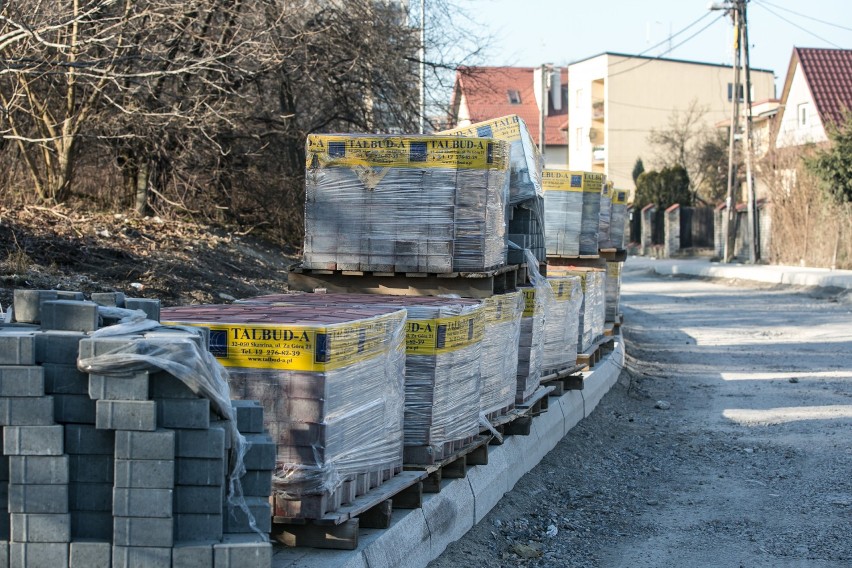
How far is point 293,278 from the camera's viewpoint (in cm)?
848

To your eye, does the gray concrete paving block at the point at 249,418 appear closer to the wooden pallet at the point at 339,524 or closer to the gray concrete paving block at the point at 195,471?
the gray concrete paving block at the point at 195,471

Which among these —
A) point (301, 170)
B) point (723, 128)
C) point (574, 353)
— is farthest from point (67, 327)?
point (723, 128)

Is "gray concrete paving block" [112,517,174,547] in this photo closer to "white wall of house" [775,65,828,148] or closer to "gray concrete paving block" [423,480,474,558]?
"gray concrete paving block" [423,480,474,558]

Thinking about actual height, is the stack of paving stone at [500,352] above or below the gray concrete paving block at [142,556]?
above

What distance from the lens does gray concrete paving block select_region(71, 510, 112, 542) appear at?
414cm

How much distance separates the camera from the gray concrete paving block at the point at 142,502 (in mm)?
4027

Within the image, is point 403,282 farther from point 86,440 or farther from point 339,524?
point 86,440

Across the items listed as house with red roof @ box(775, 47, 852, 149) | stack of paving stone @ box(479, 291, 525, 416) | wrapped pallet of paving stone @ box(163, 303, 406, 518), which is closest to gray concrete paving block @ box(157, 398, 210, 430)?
wrapped pallet of paving stone @ box(163, 303, 406, 518)

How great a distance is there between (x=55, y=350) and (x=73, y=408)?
0.72 feet

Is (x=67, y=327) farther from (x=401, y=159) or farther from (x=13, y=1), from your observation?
(x=13, y=1)

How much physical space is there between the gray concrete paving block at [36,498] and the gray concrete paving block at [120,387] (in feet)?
1.24

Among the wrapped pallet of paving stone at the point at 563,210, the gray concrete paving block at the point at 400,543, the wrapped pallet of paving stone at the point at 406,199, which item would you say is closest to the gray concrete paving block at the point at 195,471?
→ the gray concrete paving block at the point at 400,543

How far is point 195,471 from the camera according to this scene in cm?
407

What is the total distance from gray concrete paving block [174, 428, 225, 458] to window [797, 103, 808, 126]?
4761cm
